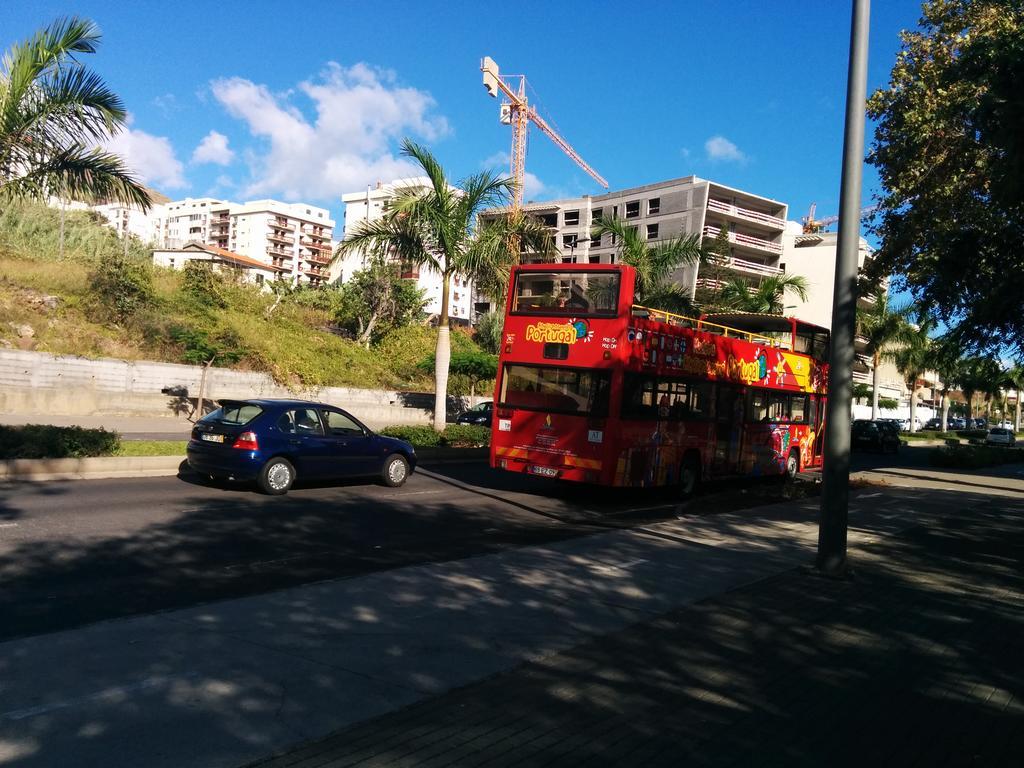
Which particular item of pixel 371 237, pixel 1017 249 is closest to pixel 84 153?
pixel 371 237

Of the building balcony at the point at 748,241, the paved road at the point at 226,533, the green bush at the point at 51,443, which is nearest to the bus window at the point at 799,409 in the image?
the paved road at the point at 226,533

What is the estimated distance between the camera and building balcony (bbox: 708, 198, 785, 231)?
6488 centimetres

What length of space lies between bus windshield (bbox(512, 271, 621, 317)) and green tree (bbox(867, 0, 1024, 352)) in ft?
19.3

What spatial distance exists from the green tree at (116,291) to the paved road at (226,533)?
16420mm

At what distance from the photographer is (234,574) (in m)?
7.74

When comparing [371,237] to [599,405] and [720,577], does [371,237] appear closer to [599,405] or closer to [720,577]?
[599,405]

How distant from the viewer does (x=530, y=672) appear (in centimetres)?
543

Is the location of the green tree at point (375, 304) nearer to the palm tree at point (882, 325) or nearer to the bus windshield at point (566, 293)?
A: the bus windshield at point (566, 293)

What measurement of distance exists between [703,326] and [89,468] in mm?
11845

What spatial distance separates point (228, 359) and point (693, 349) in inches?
769

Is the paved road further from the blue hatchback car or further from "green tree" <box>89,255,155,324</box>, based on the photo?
"green tree" <box>89,255,155,324</box>

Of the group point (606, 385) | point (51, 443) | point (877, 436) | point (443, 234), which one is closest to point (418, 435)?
→ point (443, 234)

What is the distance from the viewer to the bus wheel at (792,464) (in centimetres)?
2103

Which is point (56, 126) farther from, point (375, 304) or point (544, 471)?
point (375, 304)
